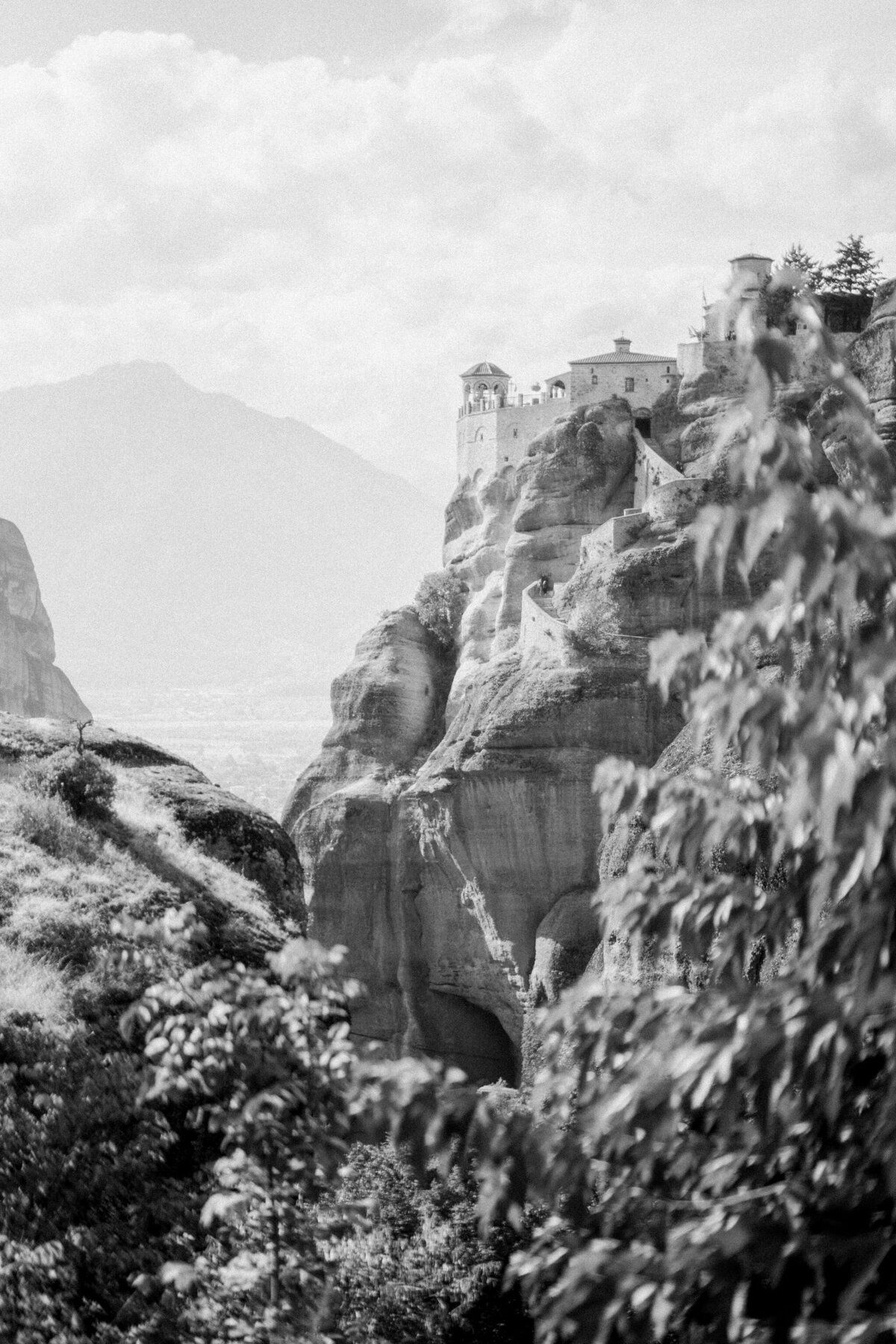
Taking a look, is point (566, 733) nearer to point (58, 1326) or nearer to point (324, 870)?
point (324, 870)

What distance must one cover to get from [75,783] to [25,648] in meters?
106

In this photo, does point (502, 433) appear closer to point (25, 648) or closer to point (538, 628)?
point (538, 628)

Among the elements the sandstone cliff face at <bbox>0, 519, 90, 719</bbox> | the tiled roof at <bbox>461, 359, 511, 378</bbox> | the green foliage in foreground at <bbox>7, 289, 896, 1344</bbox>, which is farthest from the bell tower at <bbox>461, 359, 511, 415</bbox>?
the green foliage in foreground at <bbox>7, 289, 896, 1344</bbox>

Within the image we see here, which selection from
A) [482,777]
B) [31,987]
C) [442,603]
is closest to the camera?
[31,987]

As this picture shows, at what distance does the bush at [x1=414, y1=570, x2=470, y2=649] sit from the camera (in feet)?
185

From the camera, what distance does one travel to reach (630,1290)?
12.3ft

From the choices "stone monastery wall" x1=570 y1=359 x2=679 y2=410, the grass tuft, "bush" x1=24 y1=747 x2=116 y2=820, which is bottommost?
the grass tuft

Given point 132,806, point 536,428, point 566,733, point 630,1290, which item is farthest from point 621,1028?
point 536,428

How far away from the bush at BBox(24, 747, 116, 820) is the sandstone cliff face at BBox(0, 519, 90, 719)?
96.6 metres

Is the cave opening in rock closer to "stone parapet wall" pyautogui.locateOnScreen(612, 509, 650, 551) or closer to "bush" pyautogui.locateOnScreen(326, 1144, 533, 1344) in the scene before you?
"stone parapet wall" pyautogui.locateOnScreen(612, 509, 650, 551)

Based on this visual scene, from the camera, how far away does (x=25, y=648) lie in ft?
381

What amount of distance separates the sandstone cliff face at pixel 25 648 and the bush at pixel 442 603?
5760cm

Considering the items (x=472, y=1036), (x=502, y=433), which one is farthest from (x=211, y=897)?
(x=502, y=433)

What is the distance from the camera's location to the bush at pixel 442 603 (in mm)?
56469
